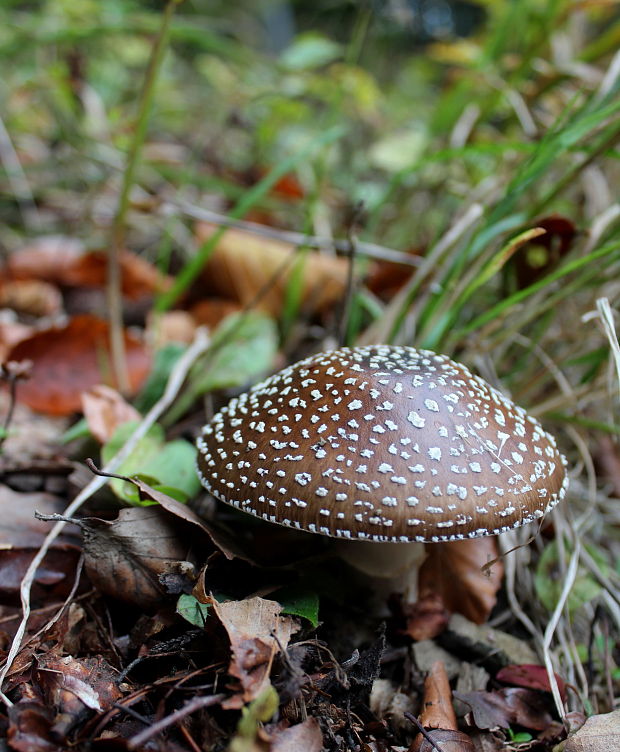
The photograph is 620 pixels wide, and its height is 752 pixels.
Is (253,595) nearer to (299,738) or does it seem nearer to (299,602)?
(299,602)

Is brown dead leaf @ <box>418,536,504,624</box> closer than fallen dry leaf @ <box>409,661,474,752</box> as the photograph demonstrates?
No

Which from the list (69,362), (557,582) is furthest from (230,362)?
(557,582)

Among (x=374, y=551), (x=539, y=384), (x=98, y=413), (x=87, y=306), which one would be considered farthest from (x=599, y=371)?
(x=87, y=306)

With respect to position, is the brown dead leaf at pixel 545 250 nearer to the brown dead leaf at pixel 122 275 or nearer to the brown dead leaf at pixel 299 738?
the brown dead leaf at pixel 299 738

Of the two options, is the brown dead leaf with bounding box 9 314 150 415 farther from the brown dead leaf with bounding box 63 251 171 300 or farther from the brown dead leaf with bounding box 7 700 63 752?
the brown dead leaf with bounding box 7 700 63 752

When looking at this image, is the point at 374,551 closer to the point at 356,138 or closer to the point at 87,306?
the point at 87,306

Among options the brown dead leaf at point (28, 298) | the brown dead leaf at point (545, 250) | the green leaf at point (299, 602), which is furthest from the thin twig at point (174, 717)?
the brown dead leaf at point (28, 298)

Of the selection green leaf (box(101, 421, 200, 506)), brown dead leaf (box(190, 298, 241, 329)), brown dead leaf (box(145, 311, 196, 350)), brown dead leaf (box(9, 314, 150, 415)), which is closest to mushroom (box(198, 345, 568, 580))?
green leaf (box(101, 421, 200, 506))
